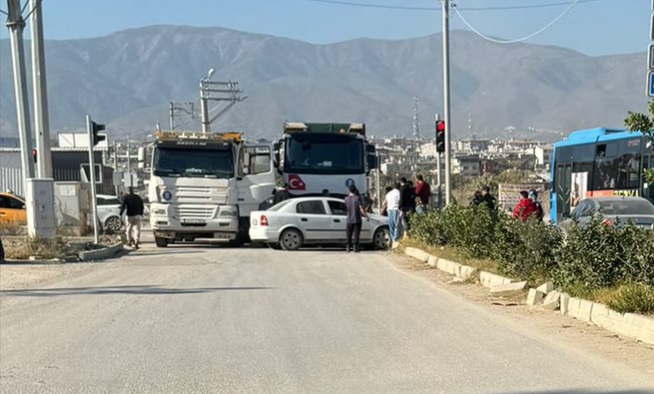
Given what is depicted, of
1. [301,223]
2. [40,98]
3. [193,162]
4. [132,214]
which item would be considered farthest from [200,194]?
[40,98]

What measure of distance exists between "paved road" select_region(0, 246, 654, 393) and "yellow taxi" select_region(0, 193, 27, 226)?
53.6ft

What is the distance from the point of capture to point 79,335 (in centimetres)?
874

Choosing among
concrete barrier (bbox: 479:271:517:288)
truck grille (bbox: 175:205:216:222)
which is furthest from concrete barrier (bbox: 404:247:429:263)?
truck grille (bbox: 175:205:216:222)

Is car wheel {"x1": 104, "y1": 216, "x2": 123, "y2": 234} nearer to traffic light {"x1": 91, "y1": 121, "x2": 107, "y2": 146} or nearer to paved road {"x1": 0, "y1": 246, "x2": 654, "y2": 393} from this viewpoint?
traffic light {"x1": 91, "y1": 121, "x2": 107, "y2": 146}

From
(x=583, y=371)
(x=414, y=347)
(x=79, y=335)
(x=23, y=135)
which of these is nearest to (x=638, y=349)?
(x=583, y=371)

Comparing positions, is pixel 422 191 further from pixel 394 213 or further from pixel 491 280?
pixel 491 280

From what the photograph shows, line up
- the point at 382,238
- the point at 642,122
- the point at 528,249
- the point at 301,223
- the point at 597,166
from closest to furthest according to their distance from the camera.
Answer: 1. the point at 642,122
2. the point at 528,249
3. the point at 301,223
4. the point at 382,238
5. the point at 597,166

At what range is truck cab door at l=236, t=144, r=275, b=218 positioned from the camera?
923 inches

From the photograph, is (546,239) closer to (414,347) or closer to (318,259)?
(414,347)

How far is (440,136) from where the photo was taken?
24688 mm

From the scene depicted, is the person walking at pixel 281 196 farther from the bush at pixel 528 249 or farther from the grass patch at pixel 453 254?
the bush at pixel 528 249

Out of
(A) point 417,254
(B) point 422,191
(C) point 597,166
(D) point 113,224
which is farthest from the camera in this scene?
(D) point 113,224

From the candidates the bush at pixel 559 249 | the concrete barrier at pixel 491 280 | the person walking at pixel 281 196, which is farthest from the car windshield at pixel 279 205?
the concrete barrier at pixel 491 280

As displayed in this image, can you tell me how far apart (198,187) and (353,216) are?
4.96 m
